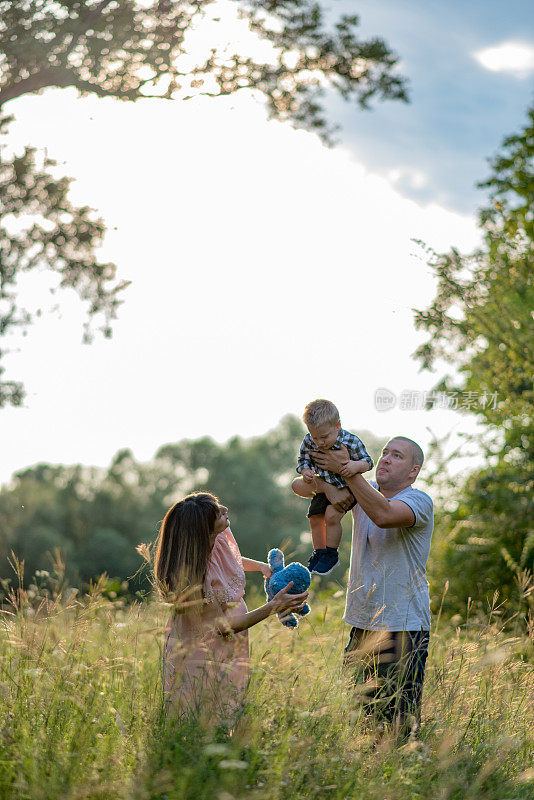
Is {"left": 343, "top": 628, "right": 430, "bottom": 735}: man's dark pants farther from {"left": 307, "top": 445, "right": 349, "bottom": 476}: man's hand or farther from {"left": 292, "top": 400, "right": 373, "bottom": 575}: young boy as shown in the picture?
{"left": 307, "top": 445, "right": 349, "bottom": 476}: man's hand

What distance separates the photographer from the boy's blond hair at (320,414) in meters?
4.10

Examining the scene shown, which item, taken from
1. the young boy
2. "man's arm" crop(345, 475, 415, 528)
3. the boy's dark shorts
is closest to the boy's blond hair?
the young boy

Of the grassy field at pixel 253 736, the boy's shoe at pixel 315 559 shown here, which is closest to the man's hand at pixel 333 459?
the boy's shoe at pixel 315 559

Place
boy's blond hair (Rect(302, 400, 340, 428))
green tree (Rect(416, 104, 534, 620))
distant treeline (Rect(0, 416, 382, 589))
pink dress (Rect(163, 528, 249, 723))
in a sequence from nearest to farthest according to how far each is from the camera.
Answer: pink dress (Rect(163, 528, 249, 723)) < boy's blond hair (Rect(302, 400, 340, 428)) < green tree (Rect(416, 104, 534, 620)) < distant treeline (Rect(0, 416, 382, 589))

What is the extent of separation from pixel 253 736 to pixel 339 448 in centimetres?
161

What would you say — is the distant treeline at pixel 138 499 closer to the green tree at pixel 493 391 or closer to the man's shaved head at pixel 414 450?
the green tree at pixel 493 391

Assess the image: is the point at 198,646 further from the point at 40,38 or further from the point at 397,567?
the point at 40,38

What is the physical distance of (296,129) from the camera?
7344 millimetres

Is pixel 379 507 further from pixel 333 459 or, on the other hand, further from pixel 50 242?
pixel 50 242

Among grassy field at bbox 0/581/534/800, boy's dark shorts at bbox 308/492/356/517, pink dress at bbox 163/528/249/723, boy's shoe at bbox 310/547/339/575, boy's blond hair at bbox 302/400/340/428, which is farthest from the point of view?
boy's dark shorts at bbox 308/492/356/517

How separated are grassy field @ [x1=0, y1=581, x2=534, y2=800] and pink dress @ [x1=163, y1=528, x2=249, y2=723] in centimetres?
10

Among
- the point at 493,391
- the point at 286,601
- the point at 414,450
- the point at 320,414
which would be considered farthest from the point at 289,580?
the point at 493,391

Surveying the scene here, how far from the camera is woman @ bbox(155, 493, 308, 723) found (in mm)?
3404

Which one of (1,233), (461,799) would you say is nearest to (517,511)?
(461,799)
